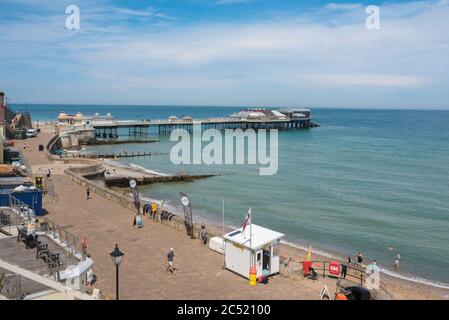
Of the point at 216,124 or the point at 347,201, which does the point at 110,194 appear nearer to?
the point at 347,201

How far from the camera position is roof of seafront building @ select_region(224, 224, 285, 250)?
14555 millimetres

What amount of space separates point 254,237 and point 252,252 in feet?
2.58

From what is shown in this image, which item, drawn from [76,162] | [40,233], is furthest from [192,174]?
[40,233]

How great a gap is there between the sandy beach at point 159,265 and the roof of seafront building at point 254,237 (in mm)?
1186

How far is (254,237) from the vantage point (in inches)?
594

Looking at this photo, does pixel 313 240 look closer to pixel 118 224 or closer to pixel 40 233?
pixel 118 224

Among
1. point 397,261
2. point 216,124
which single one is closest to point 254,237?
point 397,261

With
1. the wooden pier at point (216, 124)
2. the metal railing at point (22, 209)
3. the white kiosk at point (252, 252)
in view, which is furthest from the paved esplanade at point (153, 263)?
the wooden pier at point (216, 124)

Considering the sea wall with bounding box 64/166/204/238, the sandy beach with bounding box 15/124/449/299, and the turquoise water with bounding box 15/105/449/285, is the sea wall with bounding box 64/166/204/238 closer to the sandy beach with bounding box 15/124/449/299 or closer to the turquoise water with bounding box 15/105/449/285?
the sandy beach with bounding box 15/124/449/299

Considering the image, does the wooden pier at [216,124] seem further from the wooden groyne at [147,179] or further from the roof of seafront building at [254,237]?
the roof of seafront building at [254,237]

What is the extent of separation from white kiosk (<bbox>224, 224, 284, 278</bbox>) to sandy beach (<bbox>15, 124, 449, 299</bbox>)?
0.36 metres

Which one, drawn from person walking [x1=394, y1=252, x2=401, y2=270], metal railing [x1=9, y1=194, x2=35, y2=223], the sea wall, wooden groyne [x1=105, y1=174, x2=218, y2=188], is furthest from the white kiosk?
wooden groyne [x1=105, y1=174, x2=218, y2=188]

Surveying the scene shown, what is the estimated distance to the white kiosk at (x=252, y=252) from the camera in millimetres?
14453
